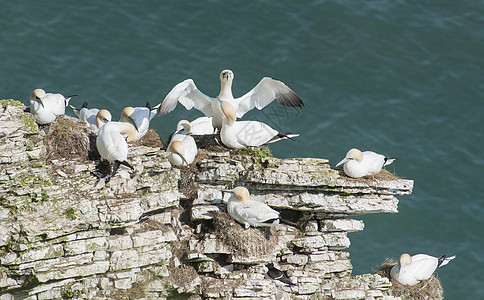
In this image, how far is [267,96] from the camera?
13.6 m

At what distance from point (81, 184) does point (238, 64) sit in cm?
1329

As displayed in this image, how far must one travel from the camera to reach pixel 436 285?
45.6ft

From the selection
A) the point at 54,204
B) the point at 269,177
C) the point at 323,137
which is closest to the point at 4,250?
the point at 54,204

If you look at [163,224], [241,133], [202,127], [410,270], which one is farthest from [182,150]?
[410,270]

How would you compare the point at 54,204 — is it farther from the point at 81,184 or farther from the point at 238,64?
the point at 238,64

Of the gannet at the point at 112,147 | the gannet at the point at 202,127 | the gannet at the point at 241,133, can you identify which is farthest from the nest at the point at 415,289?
the gannet at the point at 112,147

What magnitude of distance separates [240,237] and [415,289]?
450 centimetres

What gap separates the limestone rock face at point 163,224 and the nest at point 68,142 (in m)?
0.02

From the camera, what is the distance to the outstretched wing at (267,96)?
43.8 feet

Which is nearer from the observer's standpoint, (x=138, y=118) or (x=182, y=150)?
(x=182, y=150)

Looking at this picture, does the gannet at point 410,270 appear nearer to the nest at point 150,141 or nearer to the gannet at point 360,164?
the gannet at point 360,164

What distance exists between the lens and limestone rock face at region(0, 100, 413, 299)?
33.5 feet

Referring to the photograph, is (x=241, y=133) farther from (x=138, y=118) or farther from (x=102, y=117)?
(x=102, y=117)

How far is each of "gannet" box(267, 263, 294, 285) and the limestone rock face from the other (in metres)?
0.10
